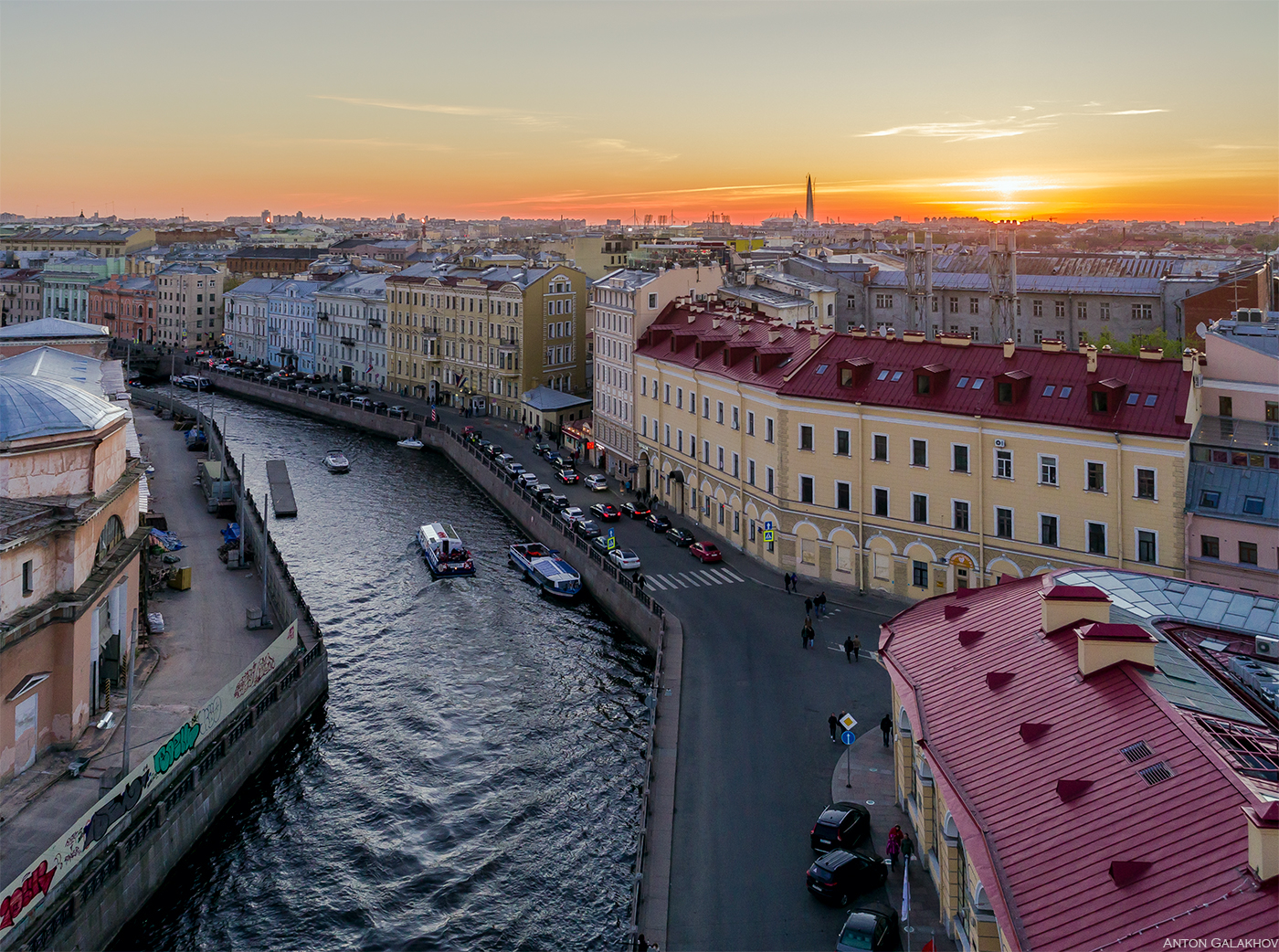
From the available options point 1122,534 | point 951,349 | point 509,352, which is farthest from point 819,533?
point 509,352

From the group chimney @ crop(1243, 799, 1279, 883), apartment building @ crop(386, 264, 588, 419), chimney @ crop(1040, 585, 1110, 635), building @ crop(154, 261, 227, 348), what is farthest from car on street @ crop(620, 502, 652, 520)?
A: building @ crop(154, 261, 227, 348)

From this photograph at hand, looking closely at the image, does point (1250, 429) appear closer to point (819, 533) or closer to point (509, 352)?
point (819, 533)

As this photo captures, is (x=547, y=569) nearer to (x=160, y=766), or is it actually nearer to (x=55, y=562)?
(x=55, y=562)

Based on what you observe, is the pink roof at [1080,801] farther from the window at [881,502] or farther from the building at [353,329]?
the building at [353,329]

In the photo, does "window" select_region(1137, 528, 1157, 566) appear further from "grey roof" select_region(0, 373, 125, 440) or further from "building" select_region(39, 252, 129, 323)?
"building" select_region(39, 252, 129, 323)

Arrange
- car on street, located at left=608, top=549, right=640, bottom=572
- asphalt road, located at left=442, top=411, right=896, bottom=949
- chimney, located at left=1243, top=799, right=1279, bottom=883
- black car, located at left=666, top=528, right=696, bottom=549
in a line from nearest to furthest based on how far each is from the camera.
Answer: chimney, located at left=1243, top=799, right=1279, bottom=883
asphalt road, located at left=442, top=411, right=896, bottom=949
car on street, located at left=608, top=549, right=640, bottom=572
black car, located at left=666, top=528, right=696, bottom=549
